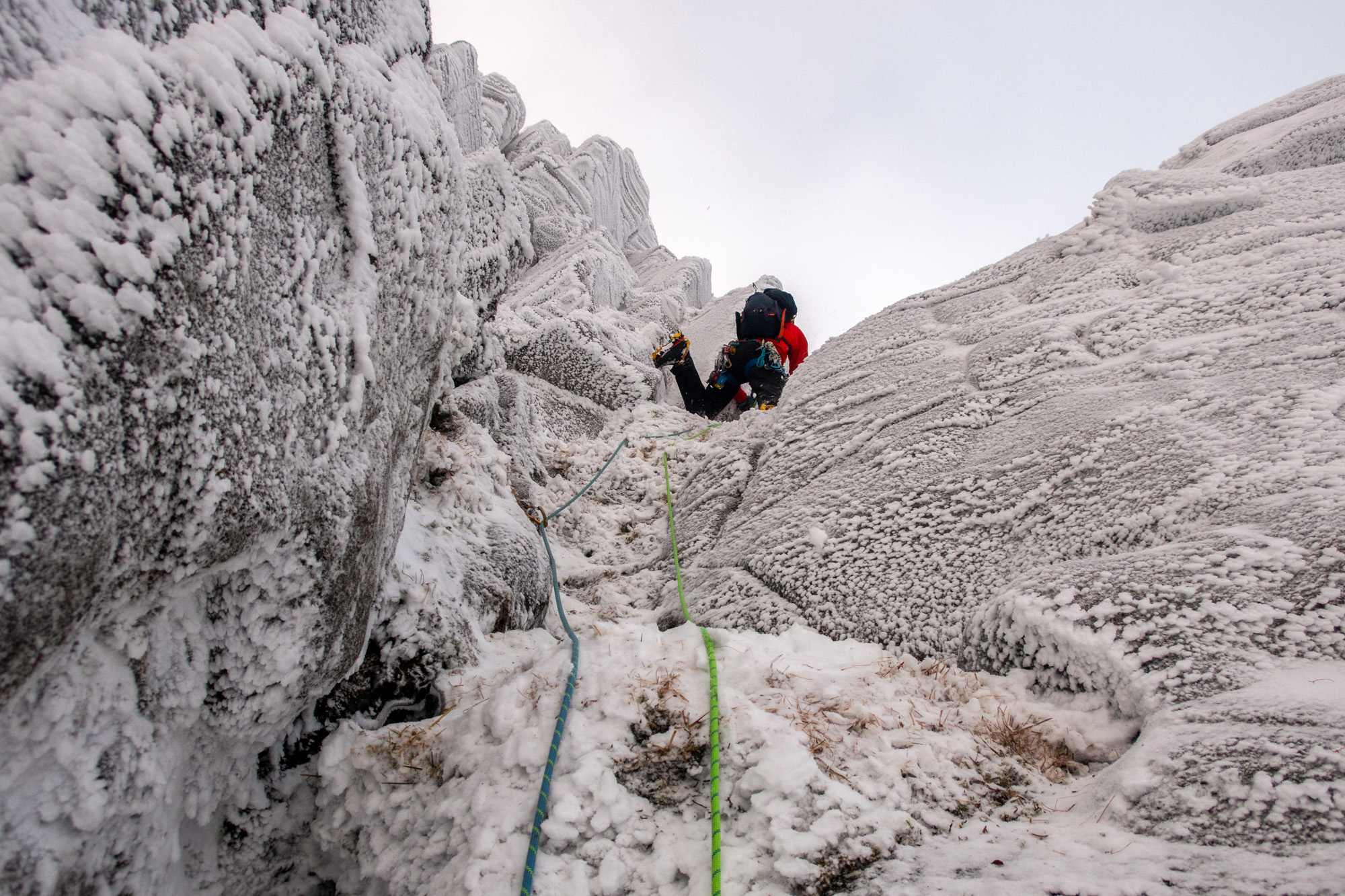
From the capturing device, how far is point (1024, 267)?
301cm

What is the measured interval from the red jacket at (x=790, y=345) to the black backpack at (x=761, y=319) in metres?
0.06

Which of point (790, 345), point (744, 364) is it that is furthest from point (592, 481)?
point (790, 345)

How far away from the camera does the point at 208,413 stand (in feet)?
2.95

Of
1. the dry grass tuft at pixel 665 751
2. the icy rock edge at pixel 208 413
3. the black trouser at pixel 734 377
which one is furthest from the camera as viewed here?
the black trouser at pixel 734 377

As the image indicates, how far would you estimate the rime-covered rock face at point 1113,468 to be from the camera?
1307 mm

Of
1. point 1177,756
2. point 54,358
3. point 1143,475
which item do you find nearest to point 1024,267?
point 1143,475

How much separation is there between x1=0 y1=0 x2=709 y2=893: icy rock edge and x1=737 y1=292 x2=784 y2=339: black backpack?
355 cm

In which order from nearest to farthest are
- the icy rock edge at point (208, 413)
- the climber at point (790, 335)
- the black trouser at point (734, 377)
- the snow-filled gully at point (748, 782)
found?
the icy rock edge at point (208, 413) → the snow-filled gully at point (748, 782) → the black trouser at point (734, 377) → the climber at point (790, 335)

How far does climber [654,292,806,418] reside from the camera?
481cm

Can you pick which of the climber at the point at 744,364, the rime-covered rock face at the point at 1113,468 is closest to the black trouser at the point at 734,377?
the climber at the point at 744,364

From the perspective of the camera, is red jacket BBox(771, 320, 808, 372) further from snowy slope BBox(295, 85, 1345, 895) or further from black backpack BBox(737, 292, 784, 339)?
snowy slope BBox(295, 85, 1345, 895)

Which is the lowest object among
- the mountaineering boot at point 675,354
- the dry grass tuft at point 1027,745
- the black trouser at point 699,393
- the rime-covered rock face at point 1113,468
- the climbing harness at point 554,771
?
the dry grass tuft at point 1027,745

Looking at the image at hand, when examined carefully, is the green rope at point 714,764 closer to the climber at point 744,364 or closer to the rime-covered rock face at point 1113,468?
the rime-covered rock face at point 1113,468

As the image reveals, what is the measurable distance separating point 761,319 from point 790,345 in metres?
0.34
